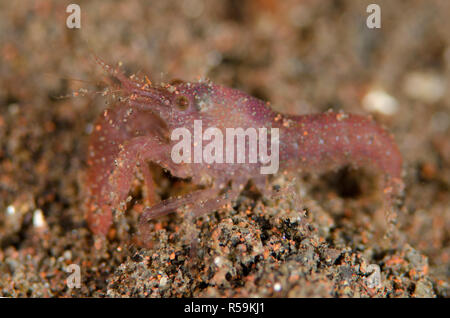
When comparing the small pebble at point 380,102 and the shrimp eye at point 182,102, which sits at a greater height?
the small pebble at point 380,102

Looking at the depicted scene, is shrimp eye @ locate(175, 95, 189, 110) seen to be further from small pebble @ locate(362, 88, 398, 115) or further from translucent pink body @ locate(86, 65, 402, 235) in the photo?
small pebble @ locate(362, 88, 398, 115)

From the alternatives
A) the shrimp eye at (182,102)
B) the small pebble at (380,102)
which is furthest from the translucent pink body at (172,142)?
the small pebble at (380,102)

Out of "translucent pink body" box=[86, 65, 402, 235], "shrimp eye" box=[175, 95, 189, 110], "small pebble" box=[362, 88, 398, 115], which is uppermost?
"small pebble" box=[362, 88, 398, 115]

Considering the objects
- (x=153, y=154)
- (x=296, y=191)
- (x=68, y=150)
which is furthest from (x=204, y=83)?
(x=68, y=150)

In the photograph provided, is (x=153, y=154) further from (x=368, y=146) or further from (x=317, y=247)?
(x=368, y=146)

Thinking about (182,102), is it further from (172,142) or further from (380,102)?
(380,102)

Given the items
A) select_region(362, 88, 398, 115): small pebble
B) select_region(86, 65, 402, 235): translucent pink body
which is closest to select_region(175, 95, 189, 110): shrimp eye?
select_region(86, 65, 402, 235): translucent pink body

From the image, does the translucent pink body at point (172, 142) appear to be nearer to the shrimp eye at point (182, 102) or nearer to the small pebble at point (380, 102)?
the shrimp eye at point (182, 102)
